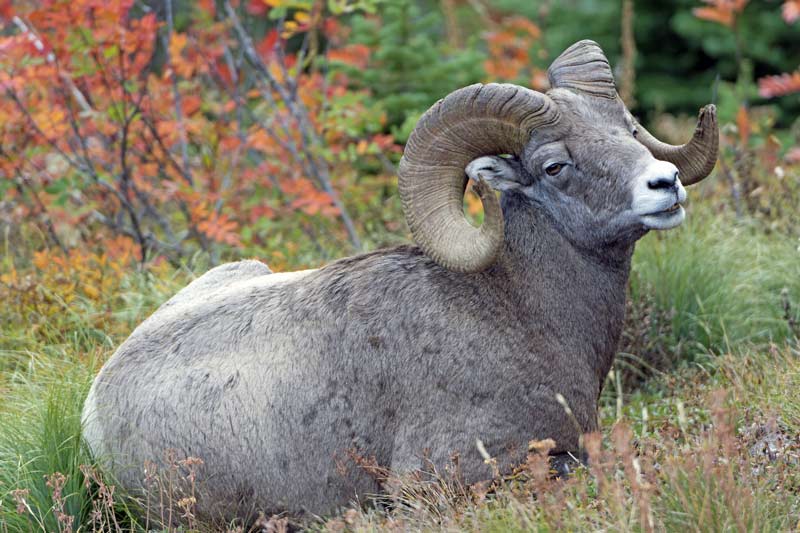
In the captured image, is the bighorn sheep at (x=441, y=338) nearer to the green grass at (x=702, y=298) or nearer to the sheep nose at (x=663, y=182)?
the sheep nose at (x=663, y=182)

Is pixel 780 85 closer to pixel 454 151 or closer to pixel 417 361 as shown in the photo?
pixel 454 151

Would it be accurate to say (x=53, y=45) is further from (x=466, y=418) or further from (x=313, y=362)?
(x=466, y=418)

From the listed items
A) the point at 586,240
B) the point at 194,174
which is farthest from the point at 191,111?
the point at 586,240

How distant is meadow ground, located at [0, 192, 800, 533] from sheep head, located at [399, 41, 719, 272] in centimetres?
104

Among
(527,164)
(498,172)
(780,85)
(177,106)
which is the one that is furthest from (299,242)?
(527,164)

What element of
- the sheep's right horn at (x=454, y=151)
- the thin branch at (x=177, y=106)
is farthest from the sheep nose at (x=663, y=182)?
the thin branch at (x=177, y=106)

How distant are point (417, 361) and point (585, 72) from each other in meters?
1.86

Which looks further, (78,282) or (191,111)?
(191,111)

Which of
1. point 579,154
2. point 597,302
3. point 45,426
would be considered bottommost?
point 45,426

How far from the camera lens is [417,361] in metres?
5.68

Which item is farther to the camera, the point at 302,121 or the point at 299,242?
the point at 299,242

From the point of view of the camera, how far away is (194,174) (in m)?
10.2

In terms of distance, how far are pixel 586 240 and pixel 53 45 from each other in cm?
517

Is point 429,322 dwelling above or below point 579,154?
below
